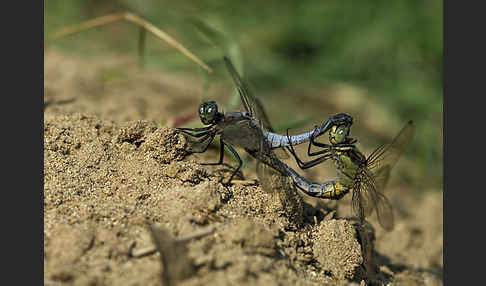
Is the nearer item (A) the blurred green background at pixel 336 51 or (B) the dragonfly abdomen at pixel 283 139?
(B) the dragonfly abdomen at pixel 283 139

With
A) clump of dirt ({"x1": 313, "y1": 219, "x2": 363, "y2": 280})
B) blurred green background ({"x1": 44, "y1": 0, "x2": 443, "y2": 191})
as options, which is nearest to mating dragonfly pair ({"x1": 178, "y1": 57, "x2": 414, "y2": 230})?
clump of dirt ({"x1": 313, "y1": 219, "x2": 363, "y2": 280})

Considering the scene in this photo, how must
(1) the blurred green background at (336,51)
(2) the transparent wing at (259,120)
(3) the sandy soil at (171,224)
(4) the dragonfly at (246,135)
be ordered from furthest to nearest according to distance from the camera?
(1) the blurred green background at (336,51) < (4) the dragonfly at (246,135) < (2) the transparent wing at (259,120) < (3) the sandy soil at (171,224)

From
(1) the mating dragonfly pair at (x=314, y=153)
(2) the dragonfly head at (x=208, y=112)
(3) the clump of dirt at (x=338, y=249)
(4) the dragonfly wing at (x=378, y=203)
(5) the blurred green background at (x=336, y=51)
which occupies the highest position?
(5) the blurred green background at (x=336, y=51)

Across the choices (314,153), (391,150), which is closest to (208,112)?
(314,153)

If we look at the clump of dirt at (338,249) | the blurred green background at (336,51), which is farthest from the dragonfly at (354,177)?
the blurred green background at (336,51)

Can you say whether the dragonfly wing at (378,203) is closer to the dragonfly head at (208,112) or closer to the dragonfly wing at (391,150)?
the dragonfly wing at (391,150)

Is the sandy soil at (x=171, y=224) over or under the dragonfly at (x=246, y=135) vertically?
under

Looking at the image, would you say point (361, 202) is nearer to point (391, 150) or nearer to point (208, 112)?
point (391, 150)
